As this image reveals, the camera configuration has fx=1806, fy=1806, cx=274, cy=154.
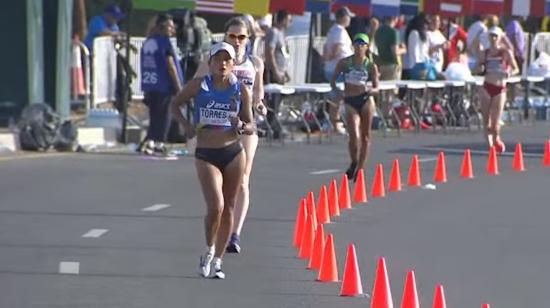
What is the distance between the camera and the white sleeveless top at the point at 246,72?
13.9 m

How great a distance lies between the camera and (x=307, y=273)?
13273 mm

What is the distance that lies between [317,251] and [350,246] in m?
1.76

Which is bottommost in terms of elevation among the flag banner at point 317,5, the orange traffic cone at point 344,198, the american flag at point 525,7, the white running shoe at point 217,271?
the orange traffic cone at point 344,198

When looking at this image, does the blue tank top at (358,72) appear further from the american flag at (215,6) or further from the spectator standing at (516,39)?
the spectator standing at (516,39)

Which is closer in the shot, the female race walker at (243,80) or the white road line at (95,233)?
the female race walker at (243,80)

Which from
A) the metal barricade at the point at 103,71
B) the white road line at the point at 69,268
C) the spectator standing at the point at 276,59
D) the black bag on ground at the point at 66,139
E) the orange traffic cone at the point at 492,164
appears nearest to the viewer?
the white road line at the point at 69,268

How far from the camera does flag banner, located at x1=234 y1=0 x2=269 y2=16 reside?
26.3 metres

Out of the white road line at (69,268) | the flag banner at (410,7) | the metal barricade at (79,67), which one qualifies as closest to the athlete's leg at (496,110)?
the flag banner at (410,7)

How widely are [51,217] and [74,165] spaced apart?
5533 mm

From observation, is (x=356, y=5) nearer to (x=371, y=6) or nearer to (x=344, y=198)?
(x=371, y=6)

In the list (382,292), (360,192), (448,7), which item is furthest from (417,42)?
(382,292)

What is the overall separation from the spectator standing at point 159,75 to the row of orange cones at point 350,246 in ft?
12.9

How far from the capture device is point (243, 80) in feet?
45.5

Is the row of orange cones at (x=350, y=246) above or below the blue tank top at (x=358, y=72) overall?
below
